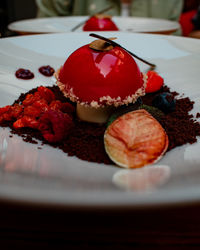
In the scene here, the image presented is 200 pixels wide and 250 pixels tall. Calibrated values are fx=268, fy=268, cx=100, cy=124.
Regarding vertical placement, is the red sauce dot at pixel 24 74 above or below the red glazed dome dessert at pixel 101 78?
below

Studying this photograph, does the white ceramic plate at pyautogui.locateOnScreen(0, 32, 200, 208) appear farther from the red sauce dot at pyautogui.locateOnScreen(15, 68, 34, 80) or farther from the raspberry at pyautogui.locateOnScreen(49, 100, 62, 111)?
the raspberry at pyautogui.locateOnScreen(49, 100, 62, 111)

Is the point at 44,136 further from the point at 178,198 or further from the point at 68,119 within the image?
the point at 178,198

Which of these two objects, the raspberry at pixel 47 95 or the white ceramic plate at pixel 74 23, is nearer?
the raspberry at pixel 47 95

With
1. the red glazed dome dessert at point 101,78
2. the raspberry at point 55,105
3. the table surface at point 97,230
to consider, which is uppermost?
the red glazed dome dessert at point 101,78

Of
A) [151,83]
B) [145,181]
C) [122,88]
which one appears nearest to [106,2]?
[151,83]

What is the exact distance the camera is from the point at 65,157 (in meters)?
0.55

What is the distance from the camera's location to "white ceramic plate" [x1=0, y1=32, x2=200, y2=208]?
1.12 feet

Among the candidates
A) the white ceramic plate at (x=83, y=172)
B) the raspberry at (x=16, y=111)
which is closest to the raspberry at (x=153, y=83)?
the white ceramic plate at (x=83, y=172)

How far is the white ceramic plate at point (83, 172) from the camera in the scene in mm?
343

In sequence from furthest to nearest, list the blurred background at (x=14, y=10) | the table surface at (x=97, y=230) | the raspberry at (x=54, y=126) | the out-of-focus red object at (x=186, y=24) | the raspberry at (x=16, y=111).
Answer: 1. the blurred background at (x=14, y=10)
2. the out-of-focus red object at (x=186, y=24)
3. the raspberry at (x=16, y=111)
4. the raspberry at (x=54, y=126)
5. the table surface at (x=97, y=230)

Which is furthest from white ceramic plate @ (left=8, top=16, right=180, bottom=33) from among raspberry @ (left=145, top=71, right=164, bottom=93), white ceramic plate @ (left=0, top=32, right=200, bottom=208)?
raspberry @ (left=145, top=71, right=164, bottom=93)

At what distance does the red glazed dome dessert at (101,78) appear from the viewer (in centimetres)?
64

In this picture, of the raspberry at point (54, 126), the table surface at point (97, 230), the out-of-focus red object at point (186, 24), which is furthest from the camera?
the out-of-focus red object at point (186, 24)

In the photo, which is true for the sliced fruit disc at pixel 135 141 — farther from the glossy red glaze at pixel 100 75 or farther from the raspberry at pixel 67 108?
the raspberry at pixel 67 108
